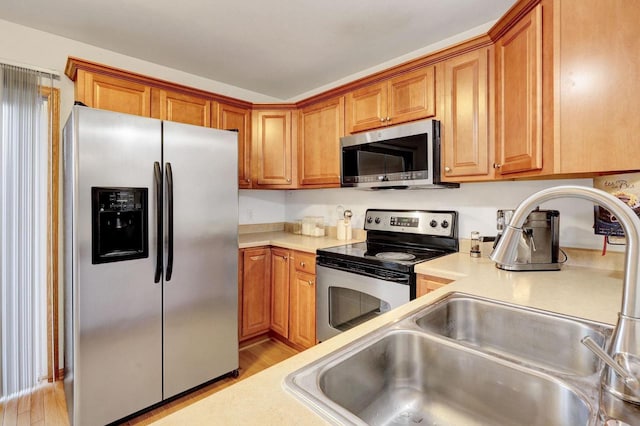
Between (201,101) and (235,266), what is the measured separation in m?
1.43

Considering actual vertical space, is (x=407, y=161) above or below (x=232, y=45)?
below

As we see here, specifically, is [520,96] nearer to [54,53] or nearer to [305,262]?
[305,262]

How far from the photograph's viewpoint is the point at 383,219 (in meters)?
2.63

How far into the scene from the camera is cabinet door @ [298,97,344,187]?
263cm

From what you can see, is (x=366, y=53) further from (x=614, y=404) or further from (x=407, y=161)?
(x=614, y=404)

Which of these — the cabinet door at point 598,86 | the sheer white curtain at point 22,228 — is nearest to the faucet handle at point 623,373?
the cabinet door at point 598,86

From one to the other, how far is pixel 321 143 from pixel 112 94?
5.19ft

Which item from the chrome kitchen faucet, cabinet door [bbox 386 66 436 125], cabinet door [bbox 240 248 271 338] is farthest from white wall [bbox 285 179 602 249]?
the chrome kitchen faucet

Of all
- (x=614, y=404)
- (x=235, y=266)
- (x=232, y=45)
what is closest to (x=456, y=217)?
(x=235, y=266)

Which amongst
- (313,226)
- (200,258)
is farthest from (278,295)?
(200,258)

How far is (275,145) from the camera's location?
3.00 m

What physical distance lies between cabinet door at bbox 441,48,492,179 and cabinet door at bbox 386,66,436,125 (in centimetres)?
10

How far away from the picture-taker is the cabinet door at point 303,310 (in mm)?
2436

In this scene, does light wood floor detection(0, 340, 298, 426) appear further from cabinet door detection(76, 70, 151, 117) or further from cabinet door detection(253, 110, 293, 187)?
cabinet door detection(76, 70, 151, 117)
